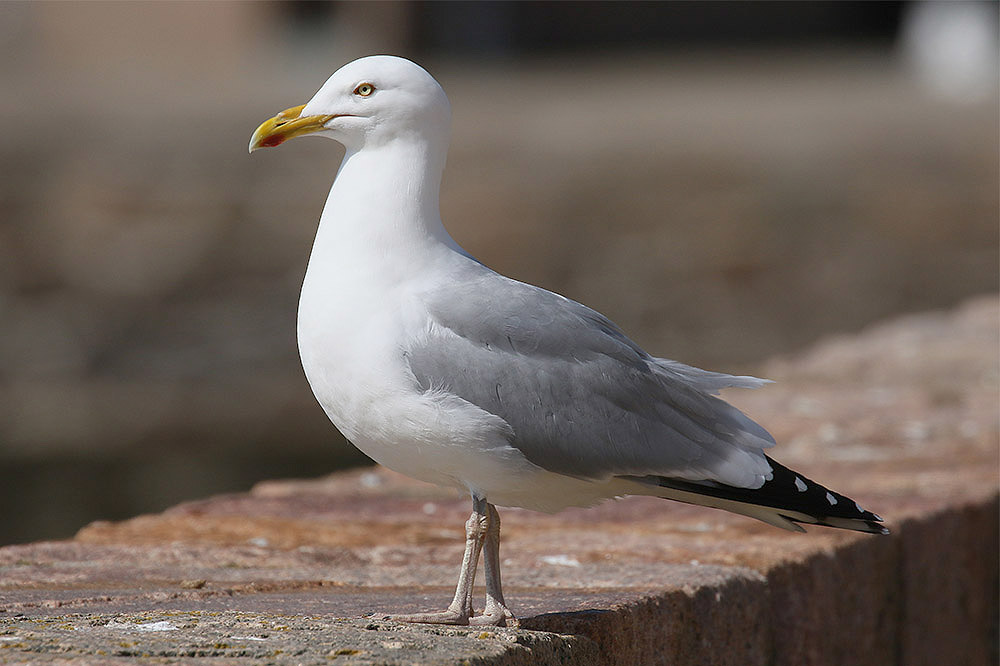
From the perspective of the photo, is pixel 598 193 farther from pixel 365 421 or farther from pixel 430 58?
pixel 365 421

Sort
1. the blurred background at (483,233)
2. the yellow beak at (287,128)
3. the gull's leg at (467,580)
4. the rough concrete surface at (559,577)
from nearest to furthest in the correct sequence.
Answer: the rough concrete surface at (559,577)
the gull's leg at (467,580)
the yellow beak at (287,128)
the blurred background at (483,233)

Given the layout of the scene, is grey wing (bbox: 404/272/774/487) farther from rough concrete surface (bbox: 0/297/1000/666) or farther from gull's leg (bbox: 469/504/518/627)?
rough concrete surface (bbox: 0/297/1000/666)

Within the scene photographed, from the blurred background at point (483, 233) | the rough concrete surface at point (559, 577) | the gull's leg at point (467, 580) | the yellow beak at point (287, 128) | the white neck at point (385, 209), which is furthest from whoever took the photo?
the blurred background at point (483, 233)

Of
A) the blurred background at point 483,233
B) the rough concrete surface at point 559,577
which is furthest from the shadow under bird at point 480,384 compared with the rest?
the blurred background at point 483,233

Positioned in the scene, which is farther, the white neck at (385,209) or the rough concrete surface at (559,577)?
the white neck at (385,209)

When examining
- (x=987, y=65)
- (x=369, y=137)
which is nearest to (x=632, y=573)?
(x=369, y=137)

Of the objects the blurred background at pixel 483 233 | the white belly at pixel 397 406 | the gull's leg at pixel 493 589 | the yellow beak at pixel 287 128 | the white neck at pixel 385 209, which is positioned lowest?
the gull's leg at pixel 493 589

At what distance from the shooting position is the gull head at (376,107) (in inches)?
90.7

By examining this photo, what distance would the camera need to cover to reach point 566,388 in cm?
215

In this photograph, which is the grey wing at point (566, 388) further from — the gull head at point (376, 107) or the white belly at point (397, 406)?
the gull head at point (376, 107)

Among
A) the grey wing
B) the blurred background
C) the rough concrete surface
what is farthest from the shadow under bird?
the blurred background

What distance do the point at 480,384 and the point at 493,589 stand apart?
30 centimetres

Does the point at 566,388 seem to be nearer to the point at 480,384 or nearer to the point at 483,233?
the point at 480,384

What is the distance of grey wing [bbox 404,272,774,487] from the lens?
2117 millimetres
